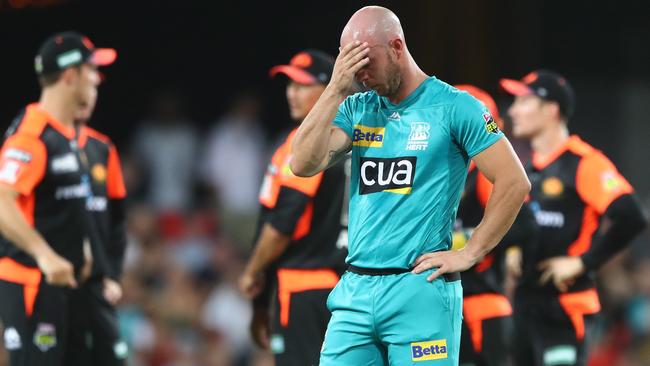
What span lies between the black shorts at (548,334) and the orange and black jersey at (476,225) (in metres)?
0.34

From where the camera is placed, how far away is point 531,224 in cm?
727

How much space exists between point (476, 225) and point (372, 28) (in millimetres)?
2458

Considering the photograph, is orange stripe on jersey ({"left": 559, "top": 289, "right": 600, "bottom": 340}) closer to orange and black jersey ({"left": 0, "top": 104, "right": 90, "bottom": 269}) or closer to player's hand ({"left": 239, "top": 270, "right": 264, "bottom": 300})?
player's hand ({"left": 239, "top": 270, "right": 264, "bottom": 300})

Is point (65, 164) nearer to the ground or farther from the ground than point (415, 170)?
nearer to the ground

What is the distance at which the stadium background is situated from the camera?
456 inches

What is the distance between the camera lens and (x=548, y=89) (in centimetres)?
777

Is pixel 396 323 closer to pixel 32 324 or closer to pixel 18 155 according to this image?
pixel 32 324

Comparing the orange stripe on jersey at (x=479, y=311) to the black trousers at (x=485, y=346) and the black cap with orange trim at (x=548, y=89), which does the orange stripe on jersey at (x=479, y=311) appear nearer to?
the black trousers at (x=485, y=346)

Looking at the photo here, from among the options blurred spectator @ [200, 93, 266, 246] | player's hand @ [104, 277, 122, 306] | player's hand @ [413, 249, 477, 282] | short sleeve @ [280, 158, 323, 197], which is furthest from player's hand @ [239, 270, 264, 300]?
blurred spectator @ [200, 93, 266, 246]

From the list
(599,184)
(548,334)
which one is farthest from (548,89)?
(548,334)

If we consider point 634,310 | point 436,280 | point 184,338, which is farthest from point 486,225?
point 634,310

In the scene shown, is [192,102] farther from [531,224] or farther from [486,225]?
[486,225]

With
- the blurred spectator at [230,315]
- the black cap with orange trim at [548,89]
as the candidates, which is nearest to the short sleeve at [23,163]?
the black cap with orange trim at [548,89]

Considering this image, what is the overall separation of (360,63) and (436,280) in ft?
3.26
